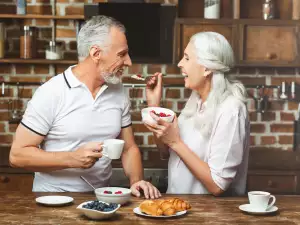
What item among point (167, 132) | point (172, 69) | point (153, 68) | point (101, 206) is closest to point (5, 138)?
point (153, 68)

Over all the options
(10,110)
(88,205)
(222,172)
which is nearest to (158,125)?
(222,172)

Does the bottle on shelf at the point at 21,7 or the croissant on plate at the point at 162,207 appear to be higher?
the bottle on shelf at the point at 21,7

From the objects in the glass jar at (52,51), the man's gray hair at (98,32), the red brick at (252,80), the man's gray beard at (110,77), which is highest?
the man's gray hair at (98,32)

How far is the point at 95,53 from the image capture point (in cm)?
264

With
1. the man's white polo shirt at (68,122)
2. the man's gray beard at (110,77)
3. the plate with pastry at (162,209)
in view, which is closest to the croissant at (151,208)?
the plate with pastry at (162,209)

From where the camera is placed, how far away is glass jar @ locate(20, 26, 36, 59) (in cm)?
388

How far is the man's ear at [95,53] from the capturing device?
2629mm

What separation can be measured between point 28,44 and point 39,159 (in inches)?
64.0

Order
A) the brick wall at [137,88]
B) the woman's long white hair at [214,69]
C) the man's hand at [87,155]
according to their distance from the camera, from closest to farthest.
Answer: the man's hand at [87,155] < the woman's long white hair at [214,69] < the brick wall at [137,88]

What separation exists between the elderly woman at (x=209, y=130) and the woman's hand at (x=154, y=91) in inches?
6.3

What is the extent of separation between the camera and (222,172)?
2463 mm

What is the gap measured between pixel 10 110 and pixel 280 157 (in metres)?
1.82

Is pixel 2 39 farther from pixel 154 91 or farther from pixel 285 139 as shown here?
pixel 285 139

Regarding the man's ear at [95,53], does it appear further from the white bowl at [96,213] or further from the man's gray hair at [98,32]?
the white bowl at [96,213]
